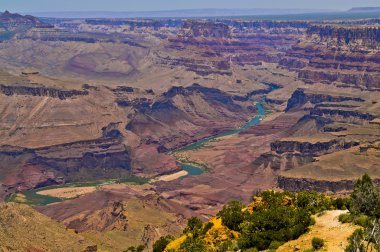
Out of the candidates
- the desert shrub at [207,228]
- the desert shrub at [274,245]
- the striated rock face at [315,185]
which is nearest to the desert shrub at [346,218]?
the desert shrub at [274,245]

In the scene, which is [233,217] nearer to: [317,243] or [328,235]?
[328,235]

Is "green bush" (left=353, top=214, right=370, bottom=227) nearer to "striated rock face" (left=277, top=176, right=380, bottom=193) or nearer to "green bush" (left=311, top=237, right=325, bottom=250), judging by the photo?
"green bush" (left=311, top=237, right=325, bottom=250)

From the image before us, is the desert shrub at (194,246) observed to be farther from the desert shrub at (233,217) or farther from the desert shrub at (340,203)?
the desert shrub at (340,203)

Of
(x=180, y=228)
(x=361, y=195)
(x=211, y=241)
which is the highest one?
(x=361, y=195)

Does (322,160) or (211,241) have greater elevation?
(211,241)

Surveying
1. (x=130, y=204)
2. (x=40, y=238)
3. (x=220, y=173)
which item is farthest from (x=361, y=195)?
(x=220, y=173)

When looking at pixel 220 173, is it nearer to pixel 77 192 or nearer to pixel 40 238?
pixel 77 192

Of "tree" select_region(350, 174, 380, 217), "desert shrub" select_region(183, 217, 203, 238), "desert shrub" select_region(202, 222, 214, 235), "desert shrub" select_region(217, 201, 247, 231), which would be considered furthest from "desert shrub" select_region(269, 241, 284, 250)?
"desert shrub" select_region(183, 217, 203, 238)

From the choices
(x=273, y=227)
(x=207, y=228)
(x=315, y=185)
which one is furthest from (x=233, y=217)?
(x=315, y=185)

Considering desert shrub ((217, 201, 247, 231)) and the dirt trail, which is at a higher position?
the dirt trail
